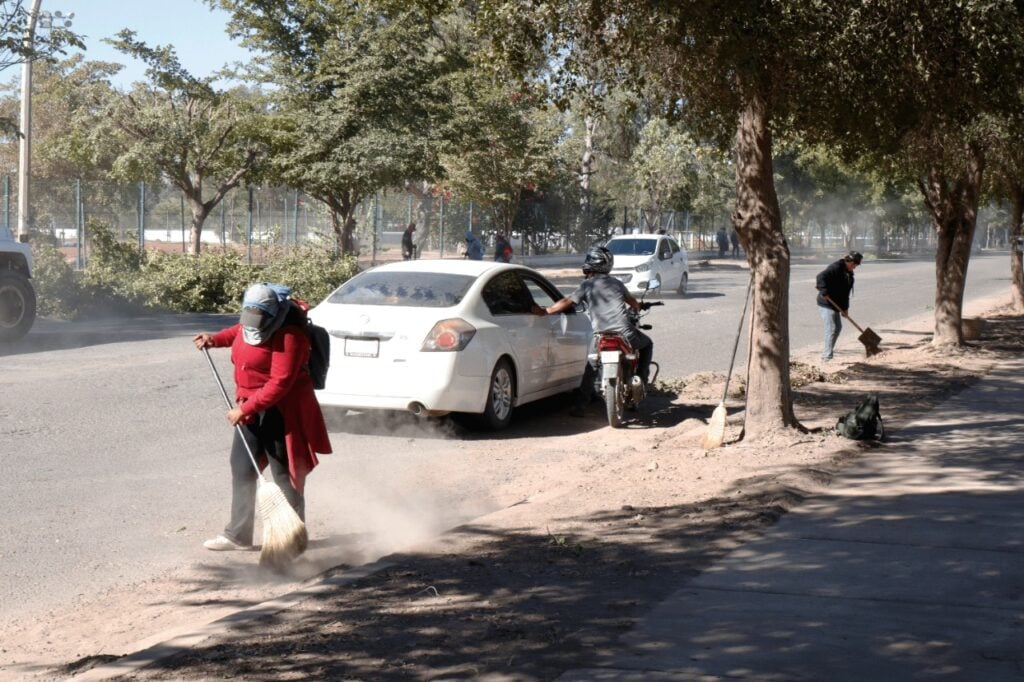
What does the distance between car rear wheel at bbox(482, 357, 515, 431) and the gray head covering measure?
4360 mm

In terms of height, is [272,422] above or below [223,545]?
above

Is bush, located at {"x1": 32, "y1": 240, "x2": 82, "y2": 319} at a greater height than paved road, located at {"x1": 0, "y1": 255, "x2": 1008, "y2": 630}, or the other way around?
bush, located at {"x1": 32, "y1": 240, "x2": 82, "y2": 319}

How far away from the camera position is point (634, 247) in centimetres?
3203

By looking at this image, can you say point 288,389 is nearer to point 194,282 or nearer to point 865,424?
point 865,424

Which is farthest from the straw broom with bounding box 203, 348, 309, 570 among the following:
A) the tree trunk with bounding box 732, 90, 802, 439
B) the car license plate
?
the tree trunk with bounding box 732, 90, 802, 439

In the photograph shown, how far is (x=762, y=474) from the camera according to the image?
9.11 metres

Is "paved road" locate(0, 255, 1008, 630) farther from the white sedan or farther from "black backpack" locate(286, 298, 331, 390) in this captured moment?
"black backpack" locate(286, 298, 331, 390)

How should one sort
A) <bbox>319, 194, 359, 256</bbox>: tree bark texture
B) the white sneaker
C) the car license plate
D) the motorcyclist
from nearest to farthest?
the white sneaker → the car license plate → the motorcyclist → <bbox>319, 194, 359, 256</bbox>: tree bark texture

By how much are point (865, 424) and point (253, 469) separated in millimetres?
5480

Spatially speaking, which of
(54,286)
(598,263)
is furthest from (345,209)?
(598,263)

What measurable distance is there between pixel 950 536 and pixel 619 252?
25.1m

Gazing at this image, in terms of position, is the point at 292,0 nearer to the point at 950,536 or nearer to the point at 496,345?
the point at 496,345

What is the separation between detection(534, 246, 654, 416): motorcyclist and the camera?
11.6 m

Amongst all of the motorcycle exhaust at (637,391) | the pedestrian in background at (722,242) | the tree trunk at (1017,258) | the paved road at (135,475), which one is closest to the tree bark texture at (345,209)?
the paved road at (135,475)
